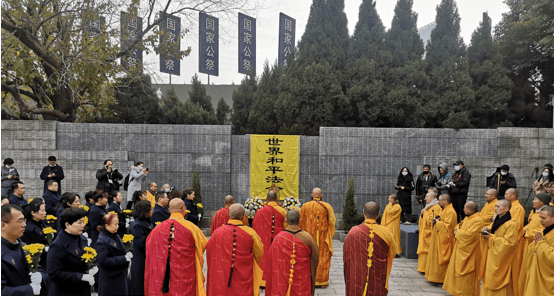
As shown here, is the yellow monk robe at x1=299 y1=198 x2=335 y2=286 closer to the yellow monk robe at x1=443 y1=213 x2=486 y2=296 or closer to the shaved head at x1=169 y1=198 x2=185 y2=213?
the yellow monk robe at x1=443 y1=213 x2=486 y2=296

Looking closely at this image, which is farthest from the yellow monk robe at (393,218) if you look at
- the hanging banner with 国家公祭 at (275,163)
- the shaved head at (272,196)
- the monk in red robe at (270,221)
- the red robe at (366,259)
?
the red robe at (366,259)

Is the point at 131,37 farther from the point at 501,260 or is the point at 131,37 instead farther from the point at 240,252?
the point at 501,260

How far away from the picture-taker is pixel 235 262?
585 cm

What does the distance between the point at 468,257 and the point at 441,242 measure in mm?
813

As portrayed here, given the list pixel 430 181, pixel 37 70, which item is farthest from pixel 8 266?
pixel 37 70

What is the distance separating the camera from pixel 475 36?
1895 centimetres

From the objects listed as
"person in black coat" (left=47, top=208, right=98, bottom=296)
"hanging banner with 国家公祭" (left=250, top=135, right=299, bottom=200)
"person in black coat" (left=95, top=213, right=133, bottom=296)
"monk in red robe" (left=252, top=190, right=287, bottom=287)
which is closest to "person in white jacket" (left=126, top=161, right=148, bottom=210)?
"hanging banner with 国家公祭" (left=250, top=135, right=299, bottom=200)

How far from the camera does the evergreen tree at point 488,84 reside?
16625mm

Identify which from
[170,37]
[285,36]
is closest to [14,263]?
[170,37]

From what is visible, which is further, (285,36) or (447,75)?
(285,36)

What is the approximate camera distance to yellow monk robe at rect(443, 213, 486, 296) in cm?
750

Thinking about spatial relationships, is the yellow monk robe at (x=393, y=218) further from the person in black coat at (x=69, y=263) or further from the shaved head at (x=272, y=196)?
the person in black coat at (x=69, y=263)

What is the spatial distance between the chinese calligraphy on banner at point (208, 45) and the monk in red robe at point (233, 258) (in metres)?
13.5

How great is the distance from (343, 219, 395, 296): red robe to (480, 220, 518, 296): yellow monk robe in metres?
2.01
